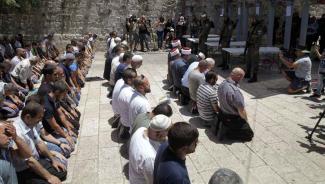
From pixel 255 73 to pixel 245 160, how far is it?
5.16m

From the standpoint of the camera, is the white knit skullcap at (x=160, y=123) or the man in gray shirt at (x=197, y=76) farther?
the man in gray shirt at (x=197, y=76)

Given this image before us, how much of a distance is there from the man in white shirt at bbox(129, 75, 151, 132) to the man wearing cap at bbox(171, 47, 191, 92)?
2.76 m

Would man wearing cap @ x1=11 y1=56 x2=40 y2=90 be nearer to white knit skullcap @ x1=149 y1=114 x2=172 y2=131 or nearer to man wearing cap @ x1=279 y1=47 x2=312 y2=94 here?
white knit skullcap @ x1=149 y1=114 x2=172 y2=131

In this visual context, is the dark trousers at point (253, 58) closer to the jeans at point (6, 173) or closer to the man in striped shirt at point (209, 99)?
the man in striped shirt at point (209, 99)

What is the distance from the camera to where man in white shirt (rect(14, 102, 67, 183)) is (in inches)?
149

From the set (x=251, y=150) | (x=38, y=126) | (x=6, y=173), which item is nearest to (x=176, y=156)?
(x=6, y=173)

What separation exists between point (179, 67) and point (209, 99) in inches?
76.4

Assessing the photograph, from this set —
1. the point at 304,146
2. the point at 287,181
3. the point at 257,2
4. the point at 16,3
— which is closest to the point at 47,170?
the point at 287,181

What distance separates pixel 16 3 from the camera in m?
15.7

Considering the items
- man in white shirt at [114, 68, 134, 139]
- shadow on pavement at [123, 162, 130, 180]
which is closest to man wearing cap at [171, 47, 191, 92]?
man in white shirt at [114, 68, 134, 139]

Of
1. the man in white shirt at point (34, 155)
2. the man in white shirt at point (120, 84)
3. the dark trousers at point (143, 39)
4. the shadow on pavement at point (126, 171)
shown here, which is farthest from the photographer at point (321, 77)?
the dark trousers at point (143, 39)

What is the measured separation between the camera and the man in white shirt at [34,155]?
3.79 m

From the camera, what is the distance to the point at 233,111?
5.48 metres

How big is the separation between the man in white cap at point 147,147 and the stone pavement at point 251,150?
1211mm
